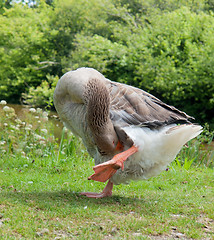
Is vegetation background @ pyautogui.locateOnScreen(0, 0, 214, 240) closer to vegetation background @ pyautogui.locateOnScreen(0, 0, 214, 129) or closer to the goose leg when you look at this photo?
vegetation background @ pyautogui.locateOnScreen(0, 0, 214, 129)

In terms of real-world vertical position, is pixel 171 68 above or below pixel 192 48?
below

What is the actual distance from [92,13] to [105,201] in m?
23.3

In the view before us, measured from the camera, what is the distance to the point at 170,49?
18.7 metres

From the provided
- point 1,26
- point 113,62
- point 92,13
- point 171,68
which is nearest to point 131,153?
point 171,68

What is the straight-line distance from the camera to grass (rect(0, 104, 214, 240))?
4.18 metres

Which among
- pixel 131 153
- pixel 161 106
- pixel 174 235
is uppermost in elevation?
pixel 161 106

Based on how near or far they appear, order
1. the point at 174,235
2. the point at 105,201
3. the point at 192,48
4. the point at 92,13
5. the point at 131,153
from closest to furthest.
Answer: the point at 174,235 → the point at 131,153 → the point at 105,201 → the point at 192,48 → the point at 92,13

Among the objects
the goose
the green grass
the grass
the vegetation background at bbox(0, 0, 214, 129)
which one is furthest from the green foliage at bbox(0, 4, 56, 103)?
the goose

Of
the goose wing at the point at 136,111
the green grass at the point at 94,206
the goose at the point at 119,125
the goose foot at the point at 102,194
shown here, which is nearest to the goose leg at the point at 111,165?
the goose at the point at 119,125

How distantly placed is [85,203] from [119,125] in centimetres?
133

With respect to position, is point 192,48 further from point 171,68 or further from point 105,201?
point 105,201

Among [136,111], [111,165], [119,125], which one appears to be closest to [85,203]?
[111,165]

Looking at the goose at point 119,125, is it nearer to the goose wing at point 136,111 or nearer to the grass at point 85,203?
the goose wing at point 136,111

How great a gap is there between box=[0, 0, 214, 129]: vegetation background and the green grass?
7737 mm
